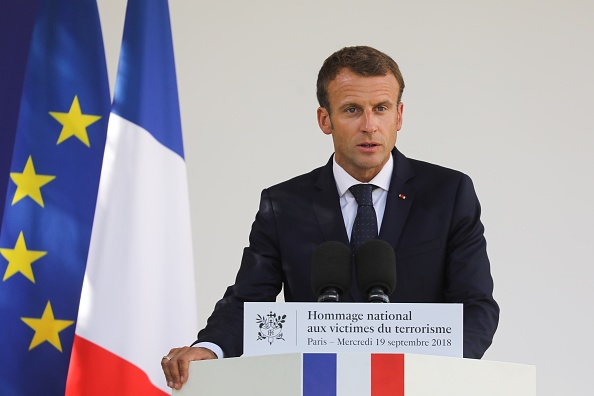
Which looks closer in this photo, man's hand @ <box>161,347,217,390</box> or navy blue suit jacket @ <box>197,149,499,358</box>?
man's hand @ <box>161,347,217,390</box>

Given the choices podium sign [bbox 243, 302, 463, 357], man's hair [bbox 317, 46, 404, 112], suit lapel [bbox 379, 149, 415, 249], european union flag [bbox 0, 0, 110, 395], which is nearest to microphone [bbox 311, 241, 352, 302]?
podium sign [bbox 243, 302, 463, 357]

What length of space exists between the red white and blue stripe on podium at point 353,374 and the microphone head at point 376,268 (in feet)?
1.00

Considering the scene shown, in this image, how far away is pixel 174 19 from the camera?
534 cm

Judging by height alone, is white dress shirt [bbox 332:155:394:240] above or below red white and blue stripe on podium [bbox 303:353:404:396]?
Answer: above

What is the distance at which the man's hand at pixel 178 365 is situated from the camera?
271cm

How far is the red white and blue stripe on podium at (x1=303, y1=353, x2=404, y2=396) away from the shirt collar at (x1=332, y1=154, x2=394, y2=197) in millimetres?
1212

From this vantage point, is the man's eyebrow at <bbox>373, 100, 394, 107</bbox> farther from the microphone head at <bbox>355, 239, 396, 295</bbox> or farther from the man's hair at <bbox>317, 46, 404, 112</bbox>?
the microphone head at <bbox>355, 239, 396, 295</bbox>

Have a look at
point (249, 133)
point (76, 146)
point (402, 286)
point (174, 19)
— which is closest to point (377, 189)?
point (402, 286)

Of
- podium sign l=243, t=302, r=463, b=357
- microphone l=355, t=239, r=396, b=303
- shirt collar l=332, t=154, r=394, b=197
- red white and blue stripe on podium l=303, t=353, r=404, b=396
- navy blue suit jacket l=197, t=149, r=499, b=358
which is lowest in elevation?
red white and blue stripe on podium l=303, t=353, r=404, b=396

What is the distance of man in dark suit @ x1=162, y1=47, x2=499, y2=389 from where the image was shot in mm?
3245

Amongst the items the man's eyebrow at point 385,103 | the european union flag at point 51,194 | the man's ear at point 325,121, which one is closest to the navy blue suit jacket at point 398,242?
the man's ear at point 325,121

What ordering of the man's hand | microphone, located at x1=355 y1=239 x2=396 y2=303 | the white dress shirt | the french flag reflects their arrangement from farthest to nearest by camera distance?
1. the french flag
2. the white dress shirt
3. the man's hand
4. microphone, located at x1=355 y1=239 x2=396 y2=303

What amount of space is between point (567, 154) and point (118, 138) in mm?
2400

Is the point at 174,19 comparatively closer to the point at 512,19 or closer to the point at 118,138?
the point at 118,138
